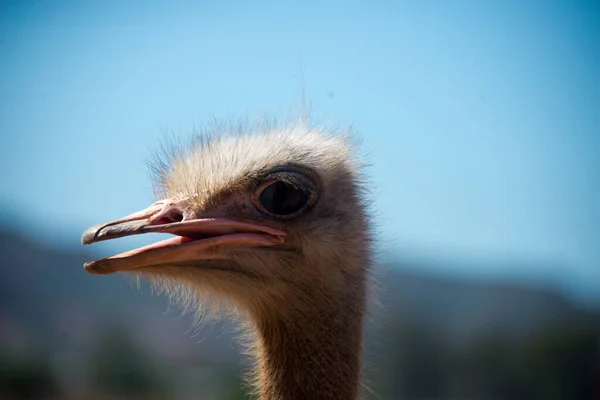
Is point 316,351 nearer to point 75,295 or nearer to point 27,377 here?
point 27,377

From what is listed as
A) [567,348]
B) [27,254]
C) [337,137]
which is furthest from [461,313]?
[337,137]

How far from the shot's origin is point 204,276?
2.35 meters

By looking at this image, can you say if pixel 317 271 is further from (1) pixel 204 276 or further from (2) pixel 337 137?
(2) pixel 337 137

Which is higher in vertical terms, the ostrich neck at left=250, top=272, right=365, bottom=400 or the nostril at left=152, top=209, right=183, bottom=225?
the nostril at left=152, top=209, right=183, bottom=225

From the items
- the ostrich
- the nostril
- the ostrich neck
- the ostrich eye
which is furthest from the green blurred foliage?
the ostrich eye

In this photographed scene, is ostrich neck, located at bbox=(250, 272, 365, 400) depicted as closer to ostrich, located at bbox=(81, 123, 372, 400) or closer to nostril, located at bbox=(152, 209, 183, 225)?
ostrich, located at bbox=(81, 123, 372, 400)

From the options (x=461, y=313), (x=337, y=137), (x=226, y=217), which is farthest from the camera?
A: (x=461, y=313)

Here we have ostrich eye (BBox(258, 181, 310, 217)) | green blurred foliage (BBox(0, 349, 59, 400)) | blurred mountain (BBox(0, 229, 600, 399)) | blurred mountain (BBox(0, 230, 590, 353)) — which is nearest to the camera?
ostrich eye (BBox(258, 181, 310, 217))

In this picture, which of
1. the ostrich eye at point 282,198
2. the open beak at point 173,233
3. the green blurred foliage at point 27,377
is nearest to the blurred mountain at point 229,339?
the green blurred foliage at point 27,377

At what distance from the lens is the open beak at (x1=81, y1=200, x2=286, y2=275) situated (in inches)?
81.2

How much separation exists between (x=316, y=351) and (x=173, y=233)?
2.21 ft

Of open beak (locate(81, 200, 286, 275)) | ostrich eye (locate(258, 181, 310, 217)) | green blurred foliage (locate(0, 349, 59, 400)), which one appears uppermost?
ostrich eye (locate(258, 181, 310, 217))

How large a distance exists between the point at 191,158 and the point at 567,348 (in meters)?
6.97

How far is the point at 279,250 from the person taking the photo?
93.4 inches
